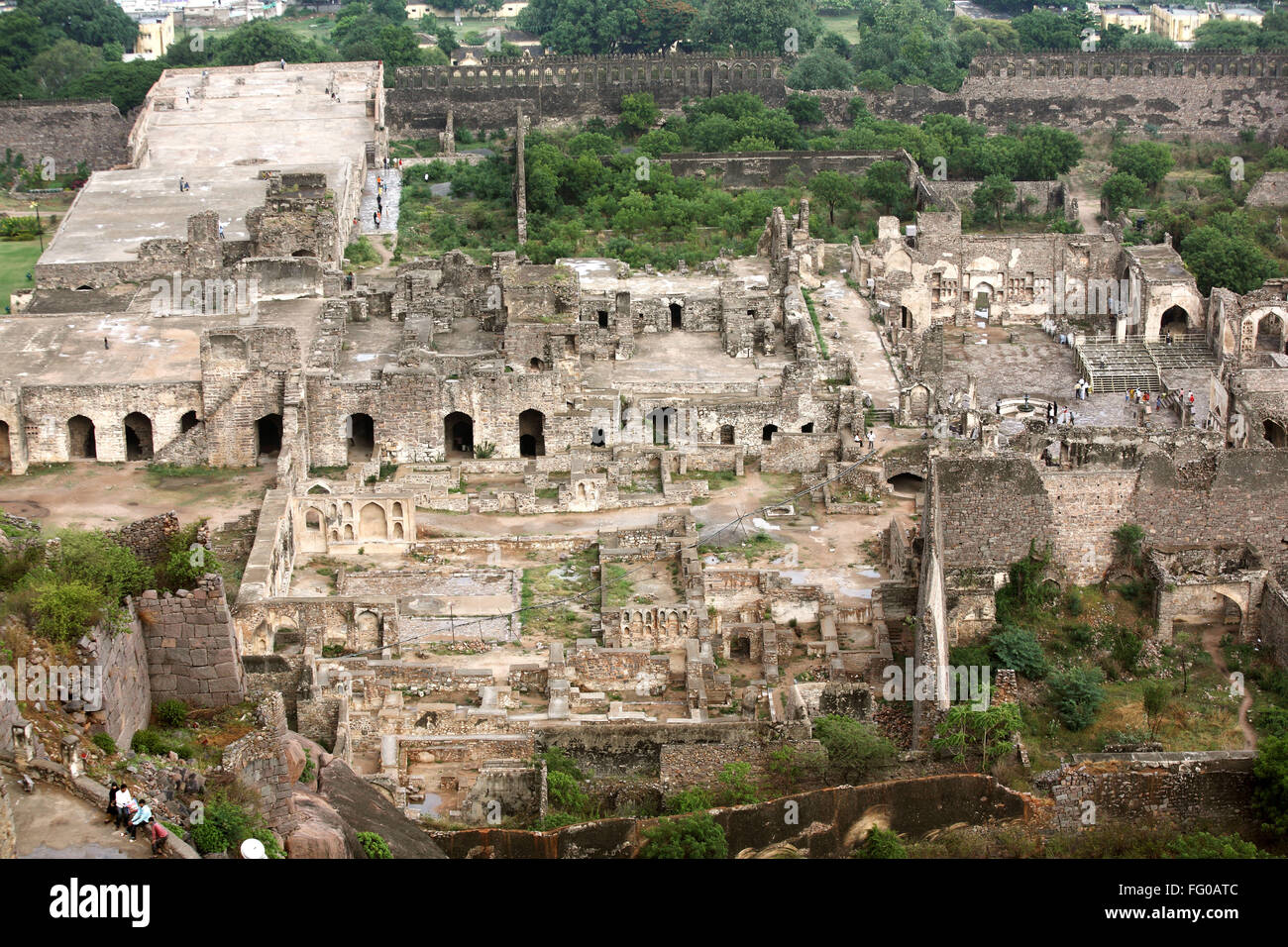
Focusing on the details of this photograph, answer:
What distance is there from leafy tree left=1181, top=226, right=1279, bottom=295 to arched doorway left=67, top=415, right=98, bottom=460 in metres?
33.8

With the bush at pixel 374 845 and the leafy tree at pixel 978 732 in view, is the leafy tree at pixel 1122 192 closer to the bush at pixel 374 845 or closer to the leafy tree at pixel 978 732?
the leafy tree at pixel 978 732

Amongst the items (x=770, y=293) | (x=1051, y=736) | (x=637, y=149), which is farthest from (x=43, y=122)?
(x=1051, y=736)

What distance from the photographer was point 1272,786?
37.0 meters

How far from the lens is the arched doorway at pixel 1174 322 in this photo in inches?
2685

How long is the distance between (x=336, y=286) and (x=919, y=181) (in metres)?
28.7

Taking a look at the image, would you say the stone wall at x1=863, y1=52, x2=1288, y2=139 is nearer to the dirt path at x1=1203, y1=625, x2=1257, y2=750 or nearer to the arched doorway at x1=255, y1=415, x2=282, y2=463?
the arched doorway at x1=255, y1=415, x2=282, y2=463

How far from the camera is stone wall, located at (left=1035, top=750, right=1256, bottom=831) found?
37125 millimetres

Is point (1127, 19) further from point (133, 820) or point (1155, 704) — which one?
point (133, 820)

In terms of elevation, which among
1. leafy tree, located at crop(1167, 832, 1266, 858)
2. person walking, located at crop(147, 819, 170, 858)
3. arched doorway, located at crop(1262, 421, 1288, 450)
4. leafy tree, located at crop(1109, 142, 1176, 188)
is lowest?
leafy tree, located at crop(1167, 832, 1266, 858)

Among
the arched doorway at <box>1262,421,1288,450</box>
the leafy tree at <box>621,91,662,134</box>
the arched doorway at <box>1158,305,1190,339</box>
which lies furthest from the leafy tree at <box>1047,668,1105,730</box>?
the leafy tree at <box>621,91,662,134</box>

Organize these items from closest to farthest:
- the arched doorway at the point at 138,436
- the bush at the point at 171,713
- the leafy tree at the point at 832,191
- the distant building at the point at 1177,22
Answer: the bush at the point at 171,713, the arched doorway at the point at 138,436, the leafy tree at the point at 832,191, the distant building at the point at 1177,22

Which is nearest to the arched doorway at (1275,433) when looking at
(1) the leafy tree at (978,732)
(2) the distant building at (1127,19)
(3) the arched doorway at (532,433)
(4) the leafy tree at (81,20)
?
(3) the arched doorway at (532,433)

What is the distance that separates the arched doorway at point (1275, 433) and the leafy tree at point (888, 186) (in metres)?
26.7

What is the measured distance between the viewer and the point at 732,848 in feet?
118
